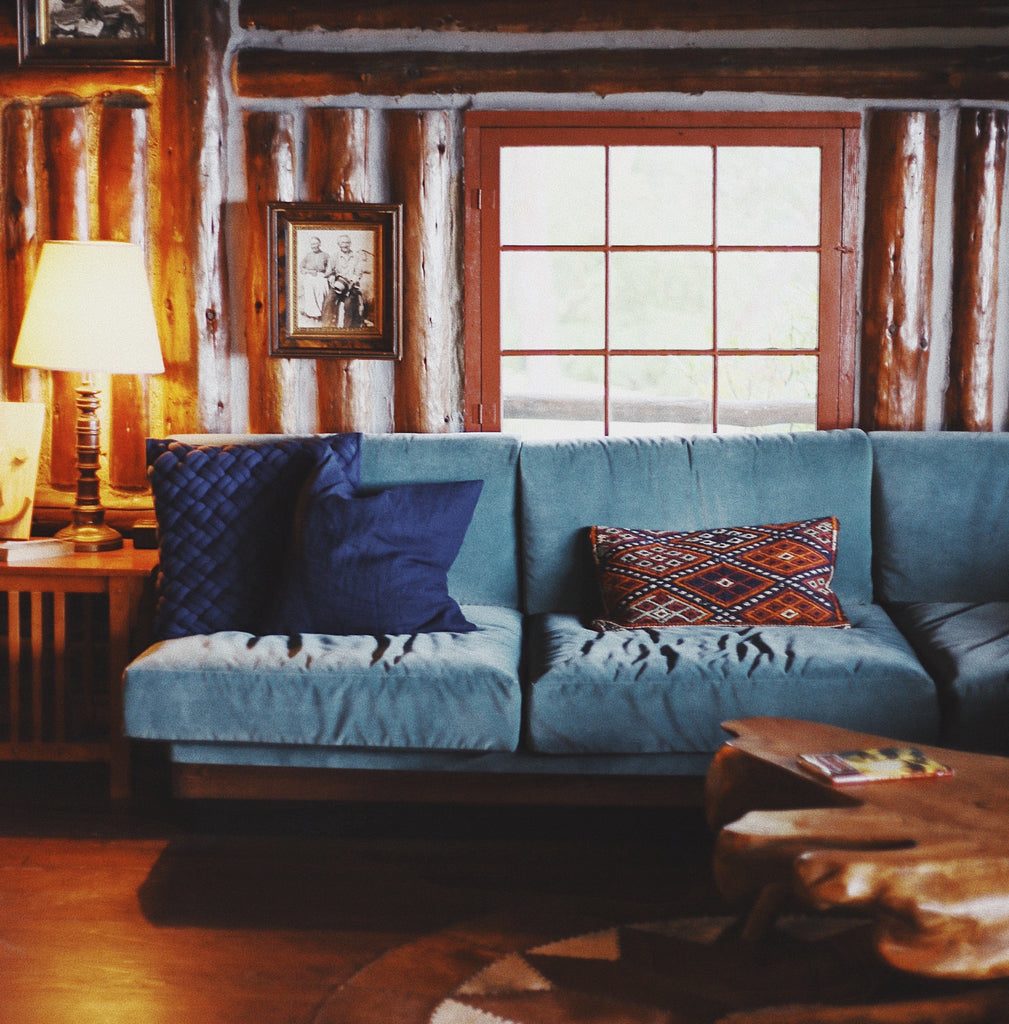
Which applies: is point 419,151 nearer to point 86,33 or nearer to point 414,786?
point 86,33

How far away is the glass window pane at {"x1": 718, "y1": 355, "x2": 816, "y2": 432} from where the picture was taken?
368 cm

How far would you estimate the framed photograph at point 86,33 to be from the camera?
11.5 ft

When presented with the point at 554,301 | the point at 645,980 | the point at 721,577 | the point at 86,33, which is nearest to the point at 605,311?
the point at 554,301

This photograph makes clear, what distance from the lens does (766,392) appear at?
147 inches

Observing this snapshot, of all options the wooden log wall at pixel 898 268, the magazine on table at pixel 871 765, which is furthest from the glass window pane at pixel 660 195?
the magazine on table at pixel 871 765

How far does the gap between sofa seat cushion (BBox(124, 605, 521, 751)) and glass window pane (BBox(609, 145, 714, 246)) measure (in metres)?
1.71

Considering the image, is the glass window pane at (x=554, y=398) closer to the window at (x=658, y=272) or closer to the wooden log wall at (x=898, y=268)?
the window at (x=658, y=272)

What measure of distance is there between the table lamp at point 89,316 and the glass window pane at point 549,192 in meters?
1.18

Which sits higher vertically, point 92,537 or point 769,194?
point 769,194

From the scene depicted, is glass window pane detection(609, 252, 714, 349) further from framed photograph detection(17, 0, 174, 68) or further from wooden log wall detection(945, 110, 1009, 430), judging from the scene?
framed photograph detection(17, 0, 174, 68)

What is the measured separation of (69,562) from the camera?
122 inches

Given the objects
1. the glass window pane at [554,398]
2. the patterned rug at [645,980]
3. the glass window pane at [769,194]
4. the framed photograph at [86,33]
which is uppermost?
the framed photograph at [86,33]

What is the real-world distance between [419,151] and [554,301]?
2.12 ft

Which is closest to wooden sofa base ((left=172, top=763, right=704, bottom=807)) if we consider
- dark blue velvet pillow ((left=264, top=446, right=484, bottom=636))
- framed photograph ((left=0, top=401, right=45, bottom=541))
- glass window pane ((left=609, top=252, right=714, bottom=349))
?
dark blue velvet pillow ((left=264, top=446, right=484, bottom=636))
